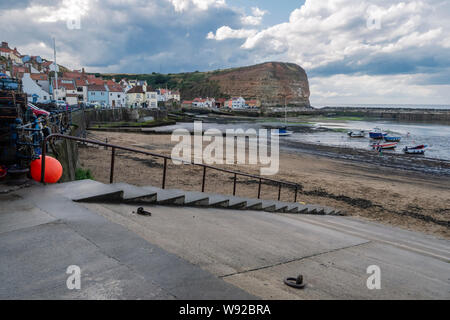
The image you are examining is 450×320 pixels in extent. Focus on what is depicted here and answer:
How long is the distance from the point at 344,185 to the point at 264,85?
557ft

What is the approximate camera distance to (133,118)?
62.2 metres

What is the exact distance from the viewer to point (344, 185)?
762 inches

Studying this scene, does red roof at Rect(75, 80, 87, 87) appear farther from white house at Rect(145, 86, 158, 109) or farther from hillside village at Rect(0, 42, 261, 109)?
white house at Rect(145, 86, 158, 109)

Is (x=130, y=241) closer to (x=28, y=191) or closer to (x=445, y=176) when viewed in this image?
(x=28, y=191)

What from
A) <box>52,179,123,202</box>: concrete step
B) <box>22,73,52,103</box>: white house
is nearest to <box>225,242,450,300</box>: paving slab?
<box>52,179,123,202</box>: concrete step

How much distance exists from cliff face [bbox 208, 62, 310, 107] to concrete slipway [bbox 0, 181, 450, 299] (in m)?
170

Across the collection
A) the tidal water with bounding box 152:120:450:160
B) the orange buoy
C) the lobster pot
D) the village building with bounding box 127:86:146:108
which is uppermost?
the village building with bounding box 127:86:146:108

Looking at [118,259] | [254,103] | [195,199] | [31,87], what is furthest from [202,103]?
[118,259]

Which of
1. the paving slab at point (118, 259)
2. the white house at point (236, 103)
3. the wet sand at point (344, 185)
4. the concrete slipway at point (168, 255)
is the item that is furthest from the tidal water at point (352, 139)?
the white house at point (236, 103)

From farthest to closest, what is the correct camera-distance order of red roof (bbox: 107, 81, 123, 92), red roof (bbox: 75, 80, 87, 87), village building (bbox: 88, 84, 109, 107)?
red roof (bbox: 107, 81, 123, 92) → village building (bbox: 88, 84, 109, 107) → red roof (bbox: 75, 80, 87, 87)

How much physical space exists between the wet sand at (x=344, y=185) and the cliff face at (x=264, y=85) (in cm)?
15172

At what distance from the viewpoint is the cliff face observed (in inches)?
7003

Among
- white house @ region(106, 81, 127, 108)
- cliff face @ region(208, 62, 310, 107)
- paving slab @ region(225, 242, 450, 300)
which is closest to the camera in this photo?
paving slab @ region(225, 242, 450, 300)
